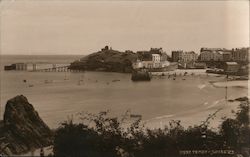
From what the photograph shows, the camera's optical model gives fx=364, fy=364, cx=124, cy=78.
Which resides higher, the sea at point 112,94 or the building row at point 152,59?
the building row at point 152,59

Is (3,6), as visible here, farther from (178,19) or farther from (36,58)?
(178,19)

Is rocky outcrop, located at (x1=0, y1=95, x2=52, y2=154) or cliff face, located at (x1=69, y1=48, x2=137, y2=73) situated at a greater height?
cliff face, located at (x1=69, y1=48, x2=137, y2=73)

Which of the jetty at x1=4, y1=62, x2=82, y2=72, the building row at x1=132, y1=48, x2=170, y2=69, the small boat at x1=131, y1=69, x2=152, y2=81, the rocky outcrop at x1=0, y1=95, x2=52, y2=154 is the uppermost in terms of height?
the building row at x1=132, y1=48, x2=170, y2=69

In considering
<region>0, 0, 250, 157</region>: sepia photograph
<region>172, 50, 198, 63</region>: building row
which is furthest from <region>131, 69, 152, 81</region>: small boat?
<region>172, 50, 198, 63</region>: building row

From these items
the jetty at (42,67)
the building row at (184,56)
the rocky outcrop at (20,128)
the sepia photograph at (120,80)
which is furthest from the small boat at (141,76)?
the rocky outcrop at (20,128)

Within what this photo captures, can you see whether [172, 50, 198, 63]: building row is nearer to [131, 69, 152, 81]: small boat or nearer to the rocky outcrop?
[131, 69, 152, 81]: small boat

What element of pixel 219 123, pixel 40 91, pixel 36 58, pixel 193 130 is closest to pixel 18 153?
pixel 40 91

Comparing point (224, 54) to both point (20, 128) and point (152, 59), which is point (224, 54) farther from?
point (20, 128)

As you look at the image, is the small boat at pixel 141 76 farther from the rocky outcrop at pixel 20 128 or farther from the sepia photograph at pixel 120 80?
the rocky outcrop at pixel 20 128
